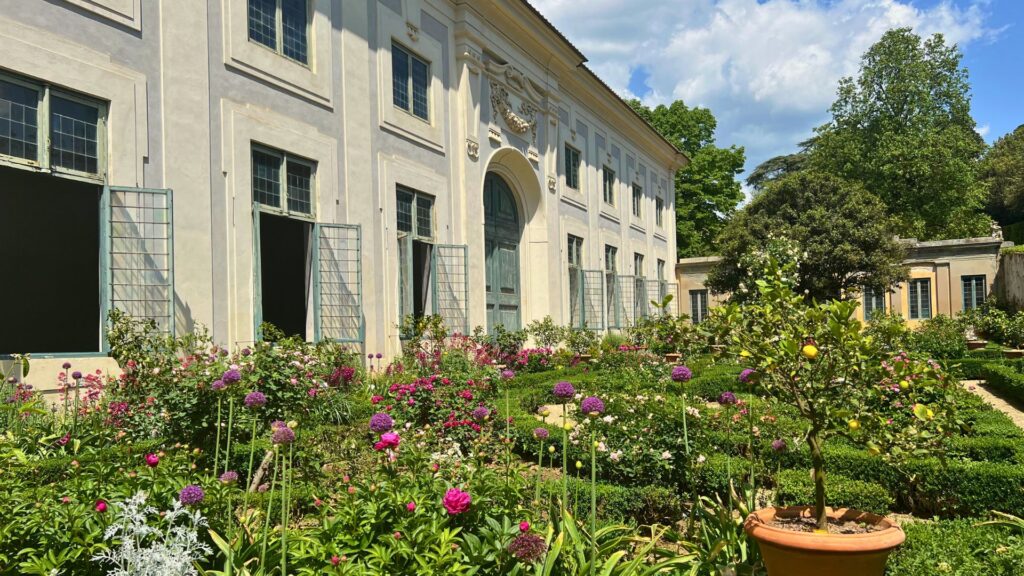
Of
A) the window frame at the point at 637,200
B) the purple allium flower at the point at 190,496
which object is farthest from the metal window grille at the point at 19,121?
the window frame at the point at 637,200

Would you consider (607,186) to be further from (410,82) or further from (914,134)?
(914,134)

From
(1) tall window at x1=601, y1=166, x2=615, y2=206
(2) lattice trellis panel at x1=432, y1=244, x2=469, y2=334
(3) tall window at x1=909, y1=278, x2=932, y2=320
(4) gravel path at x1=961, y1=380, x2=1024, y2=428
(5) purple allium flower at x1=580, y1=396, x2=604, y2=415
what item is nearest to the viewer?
(5) purple allium flower at x1=580, y1=396, x2=604, y2=415

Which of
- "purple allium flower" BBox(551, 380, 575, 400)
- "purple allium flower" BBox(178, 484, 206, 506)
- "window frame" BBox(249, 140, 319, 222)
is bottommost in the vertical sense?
"purple allium flower" BBox(178, 484, 206, 506)

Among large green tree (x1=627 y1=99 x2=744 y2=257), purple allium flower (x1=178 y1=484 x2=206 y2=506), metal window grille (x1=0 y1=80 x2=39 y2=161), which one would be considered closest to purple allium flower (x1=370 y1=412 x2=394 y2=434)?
purple allium flower (x1=178 y1=484 x2=206 y2=506)

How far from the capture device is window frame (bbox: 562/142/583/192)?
19641 mm

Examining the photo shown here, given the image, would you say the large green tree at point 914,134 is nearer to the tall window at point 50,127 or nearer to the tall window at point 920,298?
the tall window at point 920,298

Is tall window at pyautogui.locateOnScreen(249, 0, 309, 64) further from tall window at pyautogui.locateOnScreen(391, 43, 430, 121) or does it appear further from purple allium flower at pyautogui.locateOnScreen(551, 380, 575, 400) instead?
purple allium flower at pyautogui.locateOnScreen(551, 380, 575, 400)

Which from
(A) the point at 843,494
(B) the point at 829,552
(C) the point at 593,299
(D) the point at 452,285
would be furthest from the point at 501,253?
(B) the point at 829,552

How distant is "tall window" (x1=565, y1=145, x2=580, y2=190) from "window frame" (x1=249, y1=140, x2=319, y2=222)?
10.3 metres

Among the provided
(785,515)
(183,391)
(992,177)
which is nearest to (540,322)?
(183,391)

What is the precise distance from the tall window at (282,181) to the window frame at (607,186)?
1344cm

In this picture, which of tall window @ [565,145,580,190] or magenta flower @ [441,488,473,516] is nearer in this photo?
magenta flower @ [441,488,473,516]

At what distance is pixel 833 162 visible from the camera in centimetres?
3394

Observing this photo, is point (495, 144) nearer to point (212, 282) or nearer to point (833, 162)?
point (212, 282)
